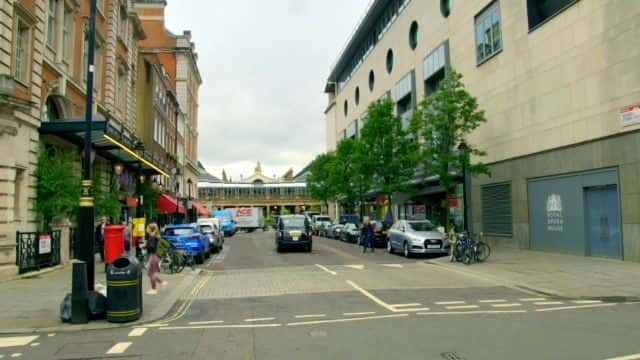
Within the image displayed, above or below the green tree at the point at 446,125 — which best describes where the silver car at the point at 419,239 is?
below

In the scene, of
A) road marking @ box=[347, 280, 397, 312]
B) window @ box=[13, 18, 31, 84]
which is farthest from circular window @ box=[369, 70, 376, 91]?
road marking @ box=[347, 280, 397, 312]

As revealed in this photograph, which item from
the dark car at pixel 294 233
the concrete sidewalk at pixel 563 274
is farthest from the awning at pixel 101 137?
the concrete sidewalk at pixel 563 274

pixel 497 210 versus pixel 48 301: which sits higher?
pixel 497 210

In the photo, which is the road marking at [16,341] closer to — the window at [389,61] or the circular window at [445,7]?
the circular window at [445,7]

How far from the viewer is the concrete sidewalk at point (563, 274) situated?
540 inches

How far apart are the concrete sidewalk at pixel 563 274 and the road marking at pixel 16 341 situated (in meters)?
10.8

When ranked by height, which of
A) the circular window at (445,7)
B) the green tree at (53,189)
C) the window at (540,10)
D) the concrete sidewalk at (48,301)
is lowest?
the concrete sidewalk at (48,301)

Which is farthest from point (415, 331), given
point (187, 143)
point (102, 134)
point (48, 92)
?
point (187, 143)

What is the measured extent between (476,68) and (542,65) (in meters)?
7.56

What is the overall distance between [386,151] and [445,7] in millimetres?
10346

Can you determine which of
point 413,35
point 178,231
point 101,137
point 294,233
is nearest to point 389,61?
point 413,35

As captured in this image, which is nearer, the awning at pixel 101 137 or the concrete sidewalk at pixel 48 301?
the concrete sidewalk at pixel 48 301

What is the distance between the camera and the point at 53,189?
19.4 m

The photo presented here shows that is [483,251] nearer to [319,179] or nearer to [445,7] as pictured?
[445,7]
